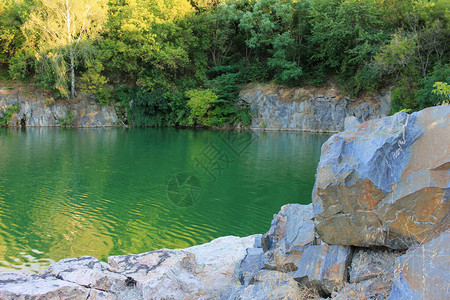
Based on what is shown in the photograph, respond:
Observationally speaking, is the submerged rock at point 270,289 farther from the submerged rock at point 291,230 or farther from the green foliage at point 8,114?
the green foliage at point 8,114

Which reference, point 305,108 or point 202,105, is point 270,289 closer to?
point 305,108

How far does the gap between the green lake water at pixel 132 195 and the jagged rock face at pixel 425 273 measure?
17.4 ft

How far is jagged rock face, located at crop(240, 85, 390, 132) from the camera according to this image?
3017 cm

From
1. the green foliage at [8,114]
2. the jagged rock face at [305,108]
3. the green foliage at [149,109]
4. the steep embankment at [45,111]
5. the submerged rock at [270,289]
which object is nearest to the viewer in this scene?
the submerged rock at [270,289]

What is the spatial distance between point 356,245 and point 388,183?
0.85 meters

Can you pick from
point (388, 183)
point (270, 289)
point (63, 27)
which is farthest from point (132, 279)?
point (63, 27)

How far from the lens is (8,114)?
3130 cm

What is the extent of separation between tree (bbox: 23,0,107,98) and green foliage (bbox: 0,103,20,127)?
4.26 meters

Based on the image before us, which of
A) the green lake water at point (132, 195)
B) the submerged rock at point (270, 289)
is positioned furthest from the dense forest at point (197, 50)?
the submerged rock at point (270, 289)

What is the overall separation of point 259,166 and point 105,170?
6.52 m

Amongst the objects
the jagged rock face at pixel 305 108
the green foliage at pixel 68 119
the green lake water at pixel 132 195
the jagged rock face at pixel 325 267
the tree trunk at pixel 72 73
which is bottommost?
the green lake water at pixel 132 195

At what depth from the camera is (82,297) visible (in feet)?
15.1

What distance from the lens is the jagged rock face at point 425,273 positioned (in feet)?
10.1

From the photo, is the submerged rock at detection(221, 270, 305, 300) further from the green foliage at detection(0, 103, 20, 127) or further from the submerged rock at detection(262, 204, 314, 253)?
the green foliage at detection(0, 103, 20, 127)
